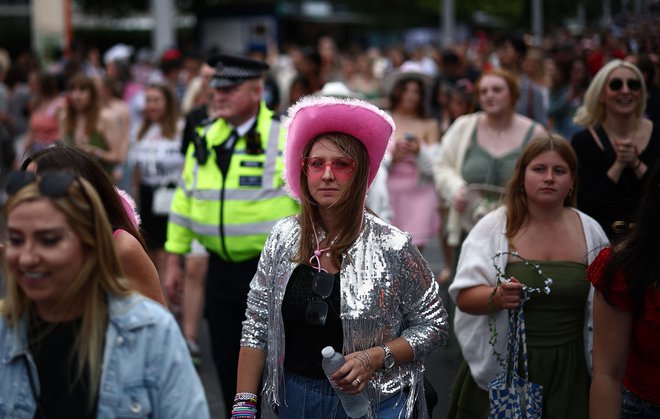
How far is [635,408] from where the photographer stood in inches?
159

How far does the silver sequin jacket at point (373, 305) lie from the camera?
3830mm

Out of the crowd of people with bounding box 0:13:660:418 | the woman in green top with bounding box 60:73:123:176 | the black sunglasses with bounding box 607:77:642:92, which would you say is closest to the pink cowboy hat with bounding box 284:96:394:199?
the crowd of people with bounding box 0:13:660:418

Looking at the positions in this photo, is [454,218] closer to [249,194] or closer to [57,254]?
[249,194]

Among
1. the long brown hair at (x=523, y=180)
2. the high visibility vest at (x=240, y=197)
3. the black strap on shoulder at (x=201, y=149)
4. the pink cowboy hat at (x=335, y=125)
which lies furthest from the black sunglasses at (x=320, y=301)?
the black strap on shoulder at (x=201, y=149)

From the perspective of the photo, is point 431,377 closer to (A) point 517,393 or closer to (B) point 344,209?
(A) point 517,393

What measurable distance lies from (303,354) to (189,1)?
149 ft

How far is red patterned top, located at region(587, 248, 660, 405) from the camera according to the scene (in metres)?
3.82

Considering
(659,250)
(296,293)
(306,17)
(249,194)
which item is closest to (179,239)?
(249,194)

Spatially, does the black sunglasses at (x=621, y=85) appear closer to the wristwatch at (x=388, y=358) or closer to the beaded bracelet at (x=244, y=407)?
the wristwatch at (x=388, y=358)

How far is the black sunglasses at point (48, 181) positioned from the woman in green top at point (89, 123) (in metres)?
7.35

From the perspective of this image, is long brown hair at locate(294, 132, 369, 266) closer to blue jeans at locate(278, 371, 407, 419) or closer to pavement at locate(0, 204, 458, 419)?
blue jeans at locate(278, 371, 407, 419)

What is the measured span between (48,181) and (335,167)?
1.39 metres

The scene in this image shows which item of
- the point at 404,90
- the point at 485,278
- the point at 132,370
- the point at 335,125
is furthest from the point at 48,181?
the point at 404,90

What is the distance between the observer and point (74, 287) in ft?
9.37
